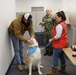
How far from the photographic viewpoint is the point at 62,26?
93.7 inches

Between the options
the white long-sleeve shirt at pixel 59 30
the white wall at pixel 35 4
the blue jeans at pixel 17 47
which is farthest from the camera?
the white wall at pixel 35 4

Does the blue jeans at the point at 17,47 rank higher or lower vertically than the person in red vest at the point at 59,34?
lower

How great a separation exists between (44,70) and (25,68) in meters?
0.41

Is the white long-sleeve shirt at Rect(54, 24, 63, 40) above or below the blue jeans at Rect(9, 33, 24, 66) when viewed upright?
above

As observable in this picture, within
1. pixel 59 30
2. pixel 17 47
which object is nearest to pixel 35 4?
pixel 17 47

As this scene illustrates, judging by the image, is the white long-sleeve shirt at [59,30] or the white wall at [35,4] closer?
the white long-sleeve shirt at [59,30]

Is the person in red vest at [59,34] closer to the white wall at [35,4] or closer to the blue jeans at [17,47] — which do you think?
the blue jeans at [17,47]

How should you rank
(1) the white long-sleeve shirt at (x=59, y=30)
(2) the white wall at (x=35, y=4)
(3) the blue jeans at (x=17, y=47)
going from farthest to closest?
(2) the white wall at (x=35, y=4) < (3) the blue jeans at (x=17, y=47) < (1) the white long-sleeve shirt at (x=59, y=30)

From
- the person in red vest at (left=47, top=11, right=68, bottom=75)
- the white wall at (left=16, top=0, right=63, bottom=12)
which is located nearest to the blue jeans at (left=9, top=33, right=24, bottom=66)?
the person in red vest at (left=47, top=11, right=68, bottom=75)

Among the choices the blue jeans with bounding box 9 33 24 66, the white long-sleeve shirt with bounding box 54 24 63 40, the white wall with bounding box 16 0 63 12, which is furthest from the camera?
the white wall with bounding box 16 0 63 12

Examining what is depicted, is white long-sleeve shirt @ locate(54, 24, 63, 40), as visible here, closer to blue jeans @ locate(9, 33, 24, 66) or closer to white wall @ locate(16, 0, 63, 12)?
blue jeans @ locate(9, 33, 24, 66)

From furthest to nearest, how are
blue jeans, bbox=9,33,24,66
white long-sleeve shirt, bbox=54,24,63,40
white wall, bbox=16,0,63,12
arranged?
white wall, bbox=16,0,63,12, blue jeans, bbox=9,33,24,66, white long-sleeve shirt, bbox=54,24,63,40

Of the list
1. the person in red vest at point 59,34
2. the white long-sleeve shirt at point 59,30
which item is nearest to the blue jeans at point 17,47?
the person in red vest at point 59,34

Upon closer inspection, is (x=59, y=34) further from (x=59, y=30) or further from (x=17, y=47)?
(x=17, y=47)
